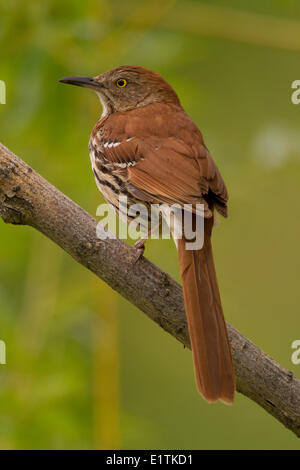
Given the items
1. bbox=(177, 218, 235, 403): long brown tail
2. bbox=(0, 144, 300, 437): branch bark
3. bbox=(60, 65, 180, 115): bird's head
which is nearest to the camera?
bbox=(177, 218, 235, 403): long brown tail

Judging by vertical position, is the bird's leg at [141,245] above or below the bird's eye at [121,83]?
below

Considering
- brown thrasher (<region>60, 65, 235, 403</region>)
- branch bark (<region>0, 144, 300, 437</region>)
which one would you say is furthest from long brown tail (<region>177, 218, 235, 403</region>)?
branch bark (<region>0, 144, 300, 437</region>)

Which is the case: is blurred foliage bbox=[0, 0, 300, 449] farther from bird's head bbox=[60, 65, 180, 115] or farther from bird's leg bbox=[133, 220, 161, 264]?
bird's leg bbox=[133, 220, 161, 264]

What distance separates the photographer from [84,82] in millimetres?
4520

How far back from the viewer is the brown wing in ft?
12.4

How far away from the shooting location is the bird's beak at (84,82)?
4.40 meters

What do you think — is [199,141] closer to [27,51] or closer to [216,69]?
[27,51]

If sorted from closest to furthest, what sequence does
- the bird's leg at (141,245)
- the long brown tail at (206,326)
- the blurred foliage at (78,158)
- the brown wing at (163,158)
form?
the long brown tail at (206,326) → the bird's leg at (141,245) → the brown wing at (163,158) → the blurred foliage at (78,158)

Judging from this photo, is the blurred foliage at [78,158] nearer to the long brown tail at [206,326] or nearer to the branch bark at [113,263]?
the long brown tail at [206,326]

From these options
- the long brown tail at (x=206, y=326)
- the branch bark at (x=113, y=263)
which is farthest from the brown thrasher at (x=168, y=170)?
the branch bark at (x=113, y=263)

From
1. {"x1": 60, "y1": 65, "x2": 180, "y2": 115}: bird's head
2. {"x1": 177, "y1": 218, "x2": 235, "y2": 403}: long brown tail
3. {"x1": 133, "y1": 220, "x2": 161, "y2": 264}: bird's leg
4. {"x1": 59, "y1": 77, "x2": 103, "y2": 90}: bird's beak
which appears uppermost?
{"x1": 60, "y1": 65, "x2": 180, "y2": 115}: bird's head

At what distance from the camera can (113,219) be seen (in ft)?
14.0

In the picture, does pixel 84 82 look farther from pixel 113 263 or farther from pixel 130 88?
pixel 113 263

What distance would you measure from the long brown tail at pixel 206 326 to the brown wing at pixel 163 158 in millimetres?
234
